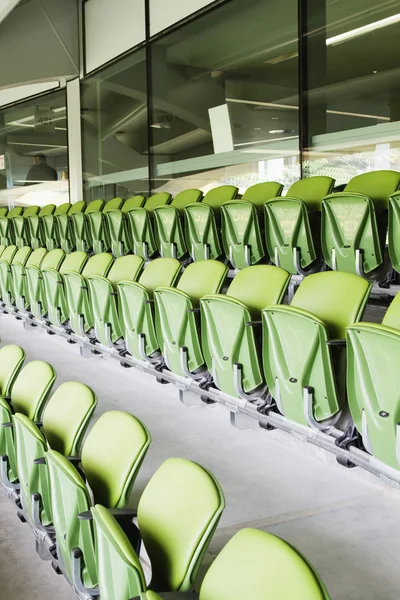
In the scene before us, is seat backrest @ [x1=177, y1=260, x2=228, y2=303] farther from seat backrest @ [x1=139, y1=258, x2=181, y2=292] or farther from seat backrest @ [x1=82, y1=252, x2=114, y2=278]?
seat backrest @ [x1=82, y1=252, x2=114, y2=278]

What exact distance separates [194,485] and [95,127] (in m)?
6.63

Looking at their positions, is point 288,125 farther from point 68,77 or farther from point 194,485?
point 68,77

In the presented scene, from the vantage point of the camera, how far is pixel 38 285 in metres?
4.39

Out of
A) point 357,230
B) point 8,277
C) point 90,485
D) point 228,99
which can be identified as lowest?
point 90,485

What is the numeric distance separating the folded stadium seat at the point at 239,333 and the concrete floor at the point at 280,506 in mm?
281

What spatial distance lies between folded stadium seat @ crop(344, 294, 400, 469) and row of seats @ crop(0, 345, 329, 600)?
23.4 inches

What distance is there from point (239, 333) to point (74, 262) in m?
2.33

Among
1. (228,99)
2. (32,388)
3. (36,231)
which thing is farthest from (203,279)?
(36,231)

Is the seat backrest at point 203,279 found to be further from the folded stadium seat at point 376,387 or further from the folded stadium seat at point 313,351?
the folded stadium seat at point 376,387

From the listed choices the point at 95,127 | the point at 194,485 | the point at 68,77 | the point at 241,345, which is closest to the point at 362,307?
the point at 241,345

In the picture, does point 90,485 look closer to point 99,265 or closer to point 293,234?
point 293,234

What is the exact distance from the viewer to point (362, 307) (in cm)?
212

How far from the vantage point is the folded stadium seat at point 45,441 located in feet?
6.23

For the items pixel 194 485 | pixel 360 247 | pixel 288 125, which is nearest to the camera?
pixel 194 485
